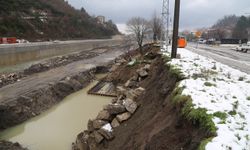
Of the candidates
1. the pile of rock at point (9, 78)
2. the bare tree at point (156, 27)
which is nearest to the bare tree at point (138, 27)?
the bare tree at point (156, 27)

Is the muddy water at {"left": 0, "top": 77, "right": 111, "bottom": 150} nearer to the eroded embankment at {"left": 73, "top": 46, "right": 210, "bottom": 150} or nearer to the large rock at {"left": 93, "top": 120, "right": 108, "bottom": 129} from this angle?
the large rock at {"left": 93, "top": 120, "right": 108, "bottom": 129}

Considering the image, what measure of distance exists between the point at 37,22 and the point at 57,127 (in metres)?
63.1

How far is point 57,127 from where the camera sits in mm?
16141

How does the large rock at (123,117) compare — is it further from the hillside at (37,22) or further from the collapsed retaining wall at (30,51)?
the hillside at (37,22)

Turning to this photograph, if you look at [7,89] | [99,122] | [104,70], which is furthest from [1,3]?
[99,122]

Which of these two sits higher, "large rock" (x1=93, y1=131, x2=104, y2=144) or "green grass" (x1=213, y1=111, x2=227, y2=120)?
"green grass" (x1=213, y1=111, x2=227, y2=120)

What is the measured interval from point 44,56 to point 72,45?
14.5 metres

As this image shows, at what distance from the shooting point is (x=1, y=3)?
65.8 m

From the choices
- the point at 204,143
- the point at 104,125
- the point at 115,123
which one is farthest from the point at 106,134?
the point at 204,143

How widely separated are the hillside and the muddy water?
148 ft

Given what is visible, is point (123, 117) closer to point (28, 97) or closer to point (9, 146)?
point (9, 146)

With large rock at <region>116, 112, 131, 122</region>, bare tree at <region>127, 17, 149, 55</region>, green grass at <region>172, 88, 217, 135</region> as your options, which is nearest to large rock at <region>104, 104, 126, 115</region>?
large rock at <region>116, 112, 131, 122</region>

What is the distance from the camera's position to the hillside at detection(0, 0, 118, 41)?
62125 mm

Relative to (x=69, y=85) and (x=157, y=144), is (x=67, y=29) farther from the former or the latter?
(x=157, y=144)
